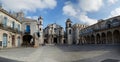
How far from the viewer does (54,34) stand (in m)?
67.4

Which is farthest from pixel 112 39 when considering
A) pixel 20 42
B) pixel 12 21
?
pixel 12 21

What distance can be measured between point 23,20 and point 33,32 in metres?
3.28

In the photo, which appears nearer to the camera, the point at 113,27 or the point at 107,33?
the point at 113,27

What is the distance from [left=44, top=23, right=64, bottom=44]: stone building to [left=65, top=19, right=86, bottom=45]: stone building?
310 centimetres

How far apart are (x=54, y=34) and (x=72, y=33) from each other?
8.12m

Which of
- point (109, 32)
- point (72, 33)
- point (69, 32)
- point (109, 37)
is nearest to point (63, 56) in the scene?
point (109, 32)

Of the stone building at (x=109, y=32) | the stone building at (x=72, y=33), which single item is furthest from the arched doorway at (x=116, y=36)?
the stone building at (x=72, y=33)

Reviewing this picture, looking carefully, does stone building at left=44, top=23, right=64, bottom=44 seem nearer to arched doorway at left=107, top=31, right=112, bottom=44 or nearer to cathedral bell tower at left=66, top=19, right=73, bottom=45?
cathedral bell tower at left=66, top=19, right=73, bottom=45

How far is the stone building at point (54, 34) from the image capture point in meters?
66.3

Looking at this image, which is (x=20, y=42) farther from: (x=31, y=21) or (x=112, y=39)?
(x=112, y=39)

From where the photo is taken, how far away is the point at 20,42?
28547mm

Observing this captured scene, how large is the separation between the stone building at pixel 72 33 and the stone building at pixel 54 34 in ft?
10.2

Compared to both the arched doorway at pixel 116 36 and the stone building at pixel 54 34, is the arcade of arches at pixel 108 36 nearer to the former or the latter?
the arched doorway at pixel 116 36

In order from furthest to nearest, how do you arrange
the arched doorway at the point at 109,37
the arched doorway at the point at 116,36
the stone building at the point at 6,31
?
the arched doorway at the point at 109,37, the arched doorway at the point at 116,36, the stone building at the point at 6,31
